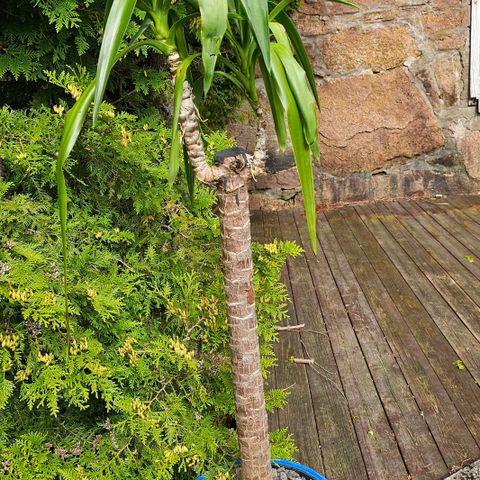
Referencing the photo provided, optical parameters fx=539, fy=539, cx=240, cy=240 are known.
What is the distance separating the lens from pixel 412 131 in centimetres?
375

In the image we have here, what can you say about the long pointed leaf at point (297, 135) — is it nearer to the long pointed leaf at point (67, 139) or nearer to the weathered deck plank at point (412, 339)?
the long pointed leaf at point (67, 139)

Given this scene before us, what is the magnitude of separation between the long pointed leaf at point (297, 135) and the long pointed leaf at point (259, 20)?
9cm

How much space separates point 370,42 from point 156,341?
2.98 meters

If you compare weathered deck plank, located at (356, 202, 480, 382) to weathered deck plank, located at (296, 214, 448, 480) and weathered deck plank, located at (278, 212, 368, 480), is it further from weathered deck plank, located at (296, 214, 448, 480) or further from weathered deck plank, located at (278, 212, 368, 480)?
weathered deck plank, located at (278, 212, 368, 480)

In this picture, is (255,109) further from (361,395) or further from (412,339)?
(412,339)

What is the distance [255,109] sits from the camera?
0.98 meters

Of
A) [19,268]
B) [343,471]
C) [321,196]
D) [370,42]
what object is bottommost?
[343,471]

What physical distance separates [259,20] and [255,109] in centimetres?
28

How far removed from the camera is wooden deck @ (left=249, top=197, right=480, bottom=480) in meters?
1.65

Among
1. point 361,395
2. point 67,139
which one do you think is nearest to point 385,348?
point 361,395

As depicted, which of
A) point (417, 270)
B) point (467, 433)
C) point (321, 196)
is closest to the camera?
point (467, 433)

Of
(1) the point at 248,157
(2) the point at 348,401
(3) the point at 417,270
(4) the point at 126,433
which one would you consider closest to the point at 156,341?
(4) the point at 126,433

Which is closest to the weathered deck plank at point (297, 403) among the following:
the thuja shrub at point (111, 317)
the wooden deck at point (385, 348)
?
the wooden deck at point (385, 348)

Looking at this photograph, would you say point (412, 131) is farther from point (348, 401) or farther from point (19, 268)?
point (19, 268)
